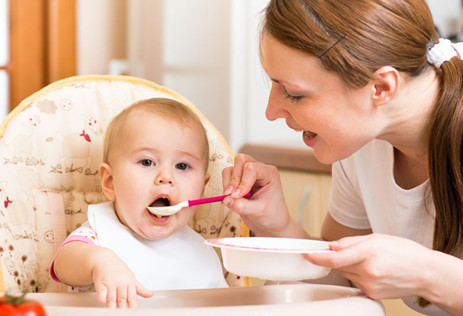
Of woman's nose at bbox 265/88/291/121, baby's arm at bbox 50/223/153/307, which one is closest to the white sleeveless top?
woman's nose at bbox 265/88/291/121

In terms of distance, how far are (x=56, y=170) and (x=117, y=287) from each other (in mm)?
496

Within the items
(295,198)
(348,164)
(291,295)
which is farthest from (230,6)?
(291,295)

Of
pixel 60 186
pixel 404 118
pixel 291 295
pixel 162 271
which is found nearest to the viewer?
pixel 291 295

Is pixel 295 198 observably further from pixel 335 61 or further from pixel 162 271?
pixel 335 61

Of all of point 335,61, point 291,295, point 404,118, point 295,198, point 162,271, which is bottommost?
point 295,198

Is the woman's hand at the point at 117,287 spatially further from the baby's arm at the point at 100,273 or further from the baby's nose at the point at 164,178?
the baby's nose at the point at 164,178

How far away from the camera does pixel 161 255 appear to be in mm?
1312

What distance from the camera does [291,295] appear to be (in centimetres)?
101

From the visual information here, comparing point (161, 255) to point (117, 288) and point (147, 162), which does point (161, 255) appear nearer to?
point (147, 162)

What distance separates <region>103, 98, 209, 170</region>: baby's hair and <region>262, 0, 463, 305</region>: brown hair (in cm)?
28

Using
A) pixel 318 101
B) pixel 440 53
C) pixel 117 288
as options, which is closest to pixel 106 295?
pixel 117 288

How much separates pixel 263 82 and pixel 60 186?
1258mm

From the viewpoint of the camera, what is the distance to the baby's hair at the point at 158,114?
1.32m

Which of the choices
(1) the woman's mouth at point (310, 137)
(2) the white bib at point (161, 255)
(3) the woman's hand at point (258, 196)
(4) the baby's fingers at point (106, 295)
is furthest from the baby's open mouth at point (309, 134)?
(4) the baby's fingers at point (106, 295)
